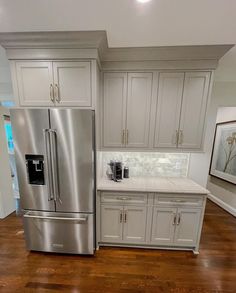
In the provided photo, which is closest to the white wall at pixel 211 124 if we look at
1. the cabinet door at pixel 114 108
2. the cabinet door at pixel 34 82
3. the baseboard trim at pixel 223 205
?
the baseboard trim at pixel 223 205

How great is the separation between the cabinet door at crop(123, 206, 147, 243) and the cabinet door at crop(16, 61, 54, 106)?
183 centimetres

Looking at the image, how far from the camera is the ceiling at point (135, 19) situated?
1.12 meters

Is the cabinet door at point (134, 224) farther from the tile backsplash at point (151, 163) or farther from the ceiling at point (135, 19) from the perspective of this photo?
the ceiling at point (135, 19)

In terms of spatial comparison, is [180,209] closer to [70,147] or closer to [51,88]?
[70,147]

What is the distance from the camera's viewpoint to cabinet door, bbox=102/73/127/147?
195cm

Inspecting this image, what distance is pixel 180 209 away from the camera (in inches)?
75.6

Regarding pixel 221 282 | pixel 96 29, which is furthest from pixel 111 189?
pixel 96 29

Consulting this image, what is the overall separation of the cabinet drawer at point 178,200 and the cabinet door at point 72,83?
159 cm

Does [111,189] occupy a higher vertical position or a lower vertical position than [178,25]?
lower

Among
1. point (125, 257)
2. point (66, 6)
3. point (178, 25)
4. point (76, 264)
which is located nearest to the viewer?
point (66, 6)

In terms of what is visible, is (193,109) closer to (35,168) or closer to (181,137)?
(181,137)

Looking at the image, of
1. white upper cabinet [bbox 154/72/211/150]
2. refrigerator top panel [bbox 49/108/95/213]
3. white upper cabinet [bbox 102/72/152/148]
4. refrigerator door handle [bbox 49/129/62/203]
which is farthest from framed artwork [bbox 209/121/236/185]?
refrigerator door handle [bbox 49/129/62/203]

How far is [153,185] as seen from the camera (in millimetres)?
2037

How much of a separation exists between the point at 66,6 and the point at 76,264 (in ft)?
9.36
